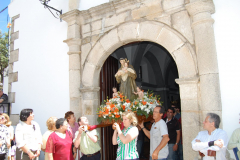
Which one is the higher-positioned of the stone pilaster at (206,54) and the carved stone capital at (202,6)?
the carved stone capital at (202,6)

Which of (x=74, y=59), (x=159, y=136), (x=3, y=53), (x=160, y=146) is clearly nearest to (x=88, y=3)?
(x=74, y=59)

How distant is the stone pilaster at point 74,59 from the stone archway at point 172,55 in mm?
140

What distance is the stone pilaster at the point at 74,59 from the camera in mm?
4504

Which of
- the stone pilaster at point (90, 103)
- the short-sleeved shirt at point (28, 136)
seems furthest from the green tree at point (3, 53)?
the short-sleeved shirt at point (28, 136)

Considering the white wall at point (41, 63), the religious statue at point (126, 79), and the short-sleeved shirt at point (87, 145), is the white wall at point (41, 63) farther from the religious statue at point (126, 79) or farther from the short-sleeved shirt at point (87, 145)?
the short-sleeved shirt at point (87, 145)

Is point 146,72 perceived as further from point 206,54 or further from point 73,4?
point 206,54

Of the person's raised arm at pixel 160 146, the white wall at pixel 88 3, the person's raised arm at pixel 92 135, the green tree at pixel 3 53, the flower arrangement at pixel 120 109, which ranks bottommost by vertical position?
the person's raised arm at pixel 160 146

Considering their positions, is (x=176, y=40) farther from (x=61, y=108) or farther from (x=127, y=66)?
(x=61, y=108)

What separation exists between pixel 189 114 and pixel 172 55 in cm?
102

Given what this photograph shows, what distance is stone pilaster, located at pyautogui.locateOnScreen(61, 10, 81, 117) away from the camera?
450 centimetres

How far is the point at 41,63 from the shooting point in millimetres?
5355

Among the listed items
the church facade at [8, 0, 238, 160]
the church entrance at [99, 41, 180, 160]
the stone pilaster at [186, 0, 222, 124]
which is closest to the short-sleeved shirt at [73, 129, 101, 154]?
the church facade at [8, 0, 238, 160]

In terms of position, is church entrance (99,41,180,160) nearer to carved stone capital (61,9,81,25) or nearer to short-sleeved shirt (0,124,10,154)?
carved stone capital (61,9,81,25)

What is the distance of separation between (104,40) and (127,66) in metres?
0.76
